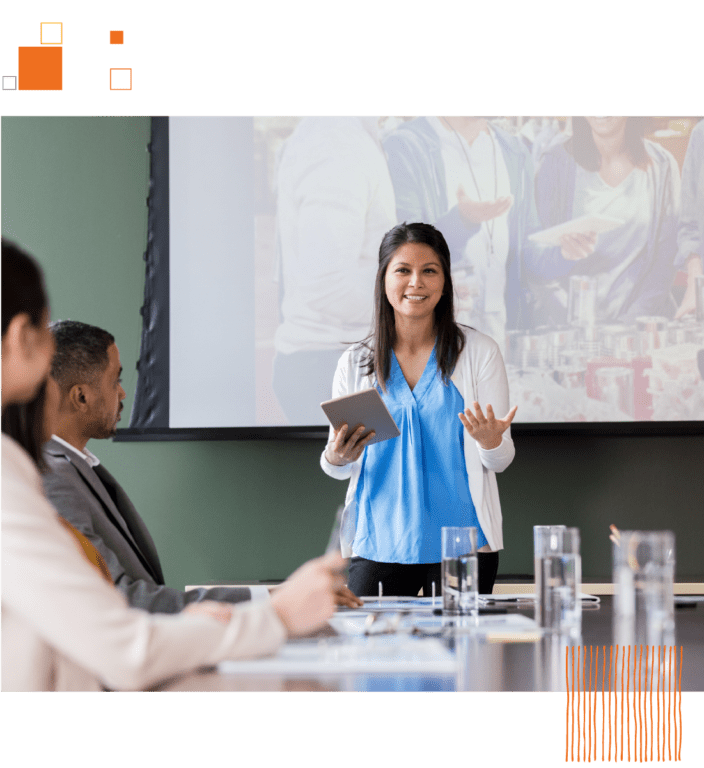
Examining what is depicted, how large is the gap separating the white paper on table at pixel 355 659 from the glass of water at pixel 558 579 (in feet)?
0.88

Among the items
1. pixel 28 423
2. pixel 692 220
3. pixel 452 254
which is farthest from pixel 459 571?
pixel 692 220

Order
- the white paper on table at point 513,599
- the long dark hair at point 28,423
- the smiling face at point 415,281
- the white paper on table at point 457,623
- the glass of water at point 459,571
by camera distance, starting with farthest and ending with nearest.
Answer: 1. the smiling face at point 415,281
2. the white paper on table at point 513,599
3. the glass of water at point 459,571
4. the white paper on table at point 457,623
5. the long dark hair at point 28,423

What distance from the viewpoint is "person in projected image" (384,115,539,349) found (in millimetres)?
3357

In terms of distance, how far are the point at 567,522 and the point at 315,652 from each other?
235 centimetres

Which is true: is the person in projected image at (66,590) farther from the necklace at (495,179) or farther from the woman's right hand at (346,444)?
the necklace at (495,179)

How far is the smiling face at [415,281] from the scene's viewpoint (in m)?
2.40

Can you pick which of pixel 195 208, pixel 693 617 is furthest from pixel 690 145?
pixel 693 617

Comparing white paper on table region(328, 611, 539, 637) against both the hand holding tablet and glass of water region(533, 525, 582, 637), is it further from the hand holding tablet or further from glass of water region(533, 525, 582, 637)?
the hand holding tablet

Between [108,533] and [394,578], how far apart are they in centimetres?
91

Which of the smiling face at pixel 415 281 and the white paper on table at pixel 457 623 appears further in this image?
the smiling face at pixel 415 281

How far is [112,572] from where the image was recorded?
4.85 feet
